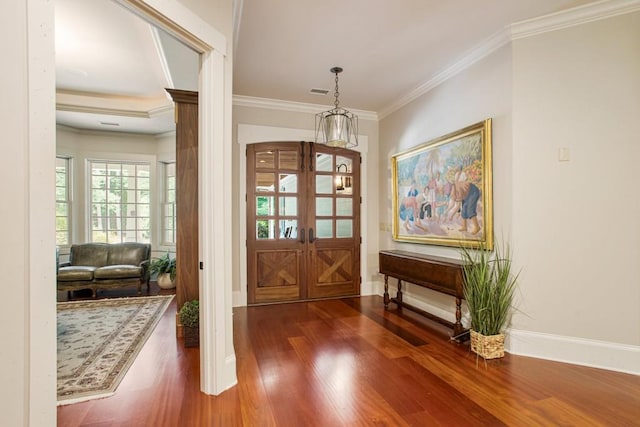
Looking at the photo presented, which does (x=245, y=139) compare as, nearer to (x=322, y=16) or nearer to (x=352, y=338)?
(x=322, y=16)

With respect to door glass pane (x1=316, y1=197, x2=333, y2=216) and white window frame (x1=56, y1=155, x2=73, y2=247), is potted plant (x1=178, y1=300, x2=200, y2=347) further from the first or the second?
white window frame (x1=56, y1=155, x2=73, y2=247)

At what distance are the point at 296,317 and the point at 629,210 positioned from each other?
3338mm

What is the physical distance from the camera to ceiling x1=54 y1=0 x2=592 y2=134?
8.35ft

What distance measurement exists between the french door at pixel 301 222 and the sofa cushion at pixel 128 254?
237cm

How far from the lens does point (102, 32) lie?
3.09m

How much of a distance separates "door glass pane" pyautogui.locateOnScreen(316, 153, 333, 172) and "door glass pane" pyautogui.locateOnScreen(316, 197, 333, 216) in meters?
0.45

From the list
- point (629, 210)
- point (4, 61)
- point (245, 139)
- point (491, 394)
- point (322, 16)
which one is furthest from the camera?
point (245, 139)

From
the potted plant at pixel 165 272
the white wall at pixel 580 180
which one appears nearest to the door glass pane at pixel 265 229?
the potted plant at pixel 165 272

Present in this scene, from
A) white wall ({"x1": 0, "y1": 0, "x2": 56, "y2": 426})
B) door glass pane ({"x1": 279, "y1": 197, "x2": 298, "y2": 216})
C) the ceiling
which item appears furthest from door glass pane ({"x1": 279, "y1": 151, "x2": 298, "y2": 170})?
white wall ({"x1": 0, "y1": 0, "x2": 56, "y2": 426})

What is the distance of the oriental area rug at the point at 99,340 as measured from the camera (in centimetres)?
224

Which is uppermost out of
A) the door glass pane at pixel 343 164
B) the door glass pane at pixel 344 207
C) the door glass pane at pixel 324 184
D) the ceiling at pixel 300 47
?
the ceiling at pixel 300 47

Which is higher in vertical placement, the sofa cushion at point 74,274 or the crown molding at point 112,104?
the crown molding at point 112,104

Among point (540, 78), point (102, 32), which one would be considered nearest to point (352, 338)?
point (540, 78)

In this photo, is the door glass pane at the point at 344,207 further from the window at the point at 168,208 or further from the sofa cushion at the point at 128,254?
the sofa cushion at the point at 128,254
